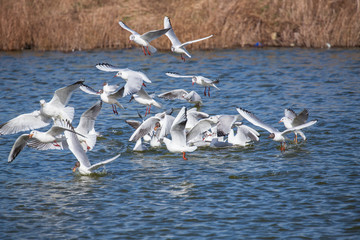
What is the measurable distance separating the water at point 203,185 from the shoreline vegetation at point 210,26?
5.91 m

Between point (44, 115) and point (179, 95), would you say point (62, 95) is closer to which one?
point (44, 115)

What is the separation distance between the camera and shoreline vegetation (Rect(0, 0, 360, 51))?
23172mm

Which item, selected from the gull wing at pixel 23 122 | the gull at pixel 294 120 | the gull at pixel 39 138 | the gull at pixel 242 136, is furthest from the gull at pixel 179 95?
the gull at pixel 39 138

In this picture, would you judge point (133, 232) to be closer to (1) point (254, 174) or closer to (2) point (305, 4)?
(1) point (254, 174)

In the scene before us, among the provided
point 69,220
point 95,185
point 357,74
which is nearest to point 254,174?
point 95,185

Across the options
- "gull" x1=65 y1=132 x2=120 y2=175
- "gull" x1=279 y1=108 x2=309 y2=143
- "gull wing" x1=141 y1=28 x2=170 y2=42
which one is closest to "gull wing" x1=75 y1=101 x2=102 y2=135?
"gull" x1=65 y1=132 x2=120 y2=175

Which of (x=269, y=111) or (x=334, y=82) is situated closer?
(x=269, y=111)

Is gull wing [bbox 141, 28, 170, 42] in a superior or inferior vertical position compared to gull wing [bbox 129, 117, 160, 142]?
superior

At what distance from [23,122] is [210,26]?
549 inches

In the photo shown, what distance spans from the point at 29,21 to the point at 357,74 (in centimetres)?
1380

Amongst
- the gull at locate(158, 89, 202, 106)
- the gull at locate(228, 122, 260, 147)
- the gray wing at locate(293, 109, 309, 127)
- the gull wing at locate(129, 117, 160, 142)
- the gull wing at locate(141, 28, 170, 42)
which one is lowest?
the gull at locate(228, 122, 260, 147)

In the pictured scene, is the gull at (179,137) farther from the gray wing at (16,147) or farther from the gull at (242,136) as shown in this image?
the gray wing at (16,147)

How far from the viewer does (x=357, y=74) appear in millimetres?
20062

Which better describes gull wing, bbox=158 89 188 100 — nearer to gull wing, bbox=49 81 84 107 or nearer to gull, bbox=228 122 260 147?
gull, bbox=228 122 260 147
